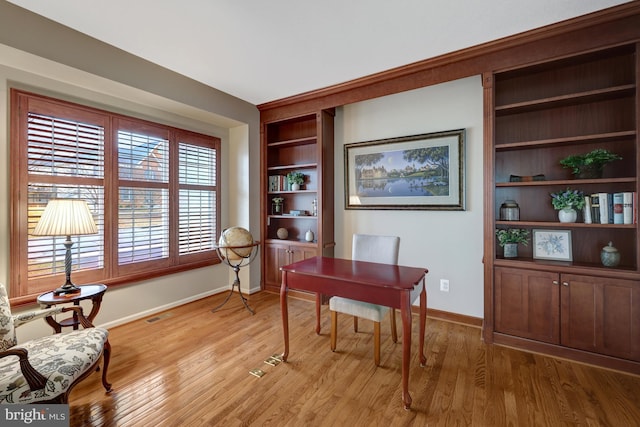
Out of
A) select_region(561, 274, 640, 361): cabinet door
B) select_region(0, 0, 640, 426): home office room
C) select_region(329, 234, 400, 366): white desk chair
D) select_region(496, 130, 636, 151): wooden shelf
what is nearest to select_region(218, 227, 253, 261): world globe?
select_region(0, 0, 640, 426): home office room

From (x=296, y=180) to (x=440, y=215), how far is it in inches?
75.2

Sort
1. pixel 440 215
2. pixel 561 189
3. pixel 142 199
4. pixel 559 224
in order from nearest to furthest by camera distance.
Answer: pixel 559 224
pixel 561 189
pixel 440 215
pixel 142 199

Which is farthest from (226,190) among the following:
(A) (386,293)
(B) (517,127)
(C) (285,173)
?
(B) (517,127)

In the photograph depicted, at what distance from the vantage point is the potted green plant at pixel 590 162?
2199 millimetres

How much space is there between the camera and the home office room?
1849 mm

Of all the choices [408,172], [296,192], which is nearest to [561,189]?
[408,172]

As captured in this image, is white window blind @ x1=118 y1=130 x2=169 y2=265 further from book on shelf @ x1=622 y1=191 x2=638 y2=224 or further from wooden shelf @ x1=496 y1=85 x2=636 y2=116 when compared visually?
book on shelf @ x1=622 y1=191 x2=638 y2=224

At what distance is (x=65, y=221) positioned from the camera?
6.81 ft

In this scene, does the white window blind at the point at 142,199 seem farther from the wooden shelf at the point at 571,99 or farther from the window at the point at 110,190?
the wooden shelf at the point at 571,99

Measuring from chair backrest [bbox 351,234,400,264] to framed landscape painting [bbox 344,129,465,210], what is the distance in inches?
31.5

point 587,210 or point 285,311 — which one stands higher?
point 587,210

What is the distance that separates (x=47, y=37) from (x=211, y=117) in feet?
5.32

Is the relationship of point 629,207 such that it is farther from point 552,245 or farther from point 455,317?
point 455,317

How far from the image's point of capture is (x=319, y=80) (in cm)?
320
